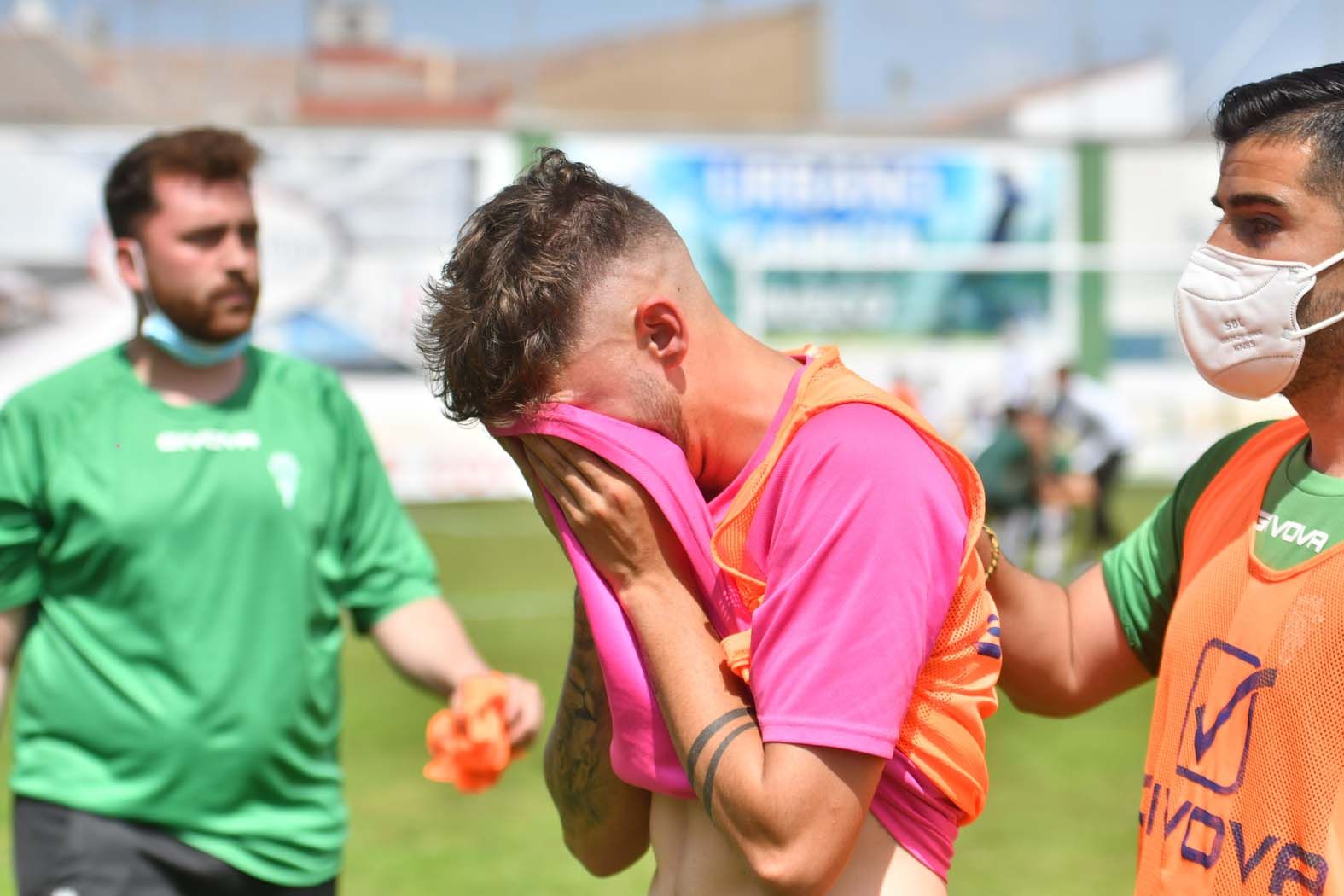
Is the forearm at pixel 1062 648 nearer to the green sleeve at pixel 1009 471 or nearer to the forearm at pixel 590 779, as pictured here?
the forearm at pixel 590 779

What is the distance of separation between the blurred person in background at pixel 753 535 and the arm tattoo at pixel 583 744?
284 millimetres

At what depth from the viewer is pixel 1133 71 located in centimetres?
2694

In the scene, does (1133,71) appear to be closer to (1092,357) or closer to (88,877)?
(1092,357)

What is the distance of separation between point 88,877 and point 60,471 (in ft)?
2.98

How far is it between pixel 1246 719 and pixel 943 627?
20.6 inches

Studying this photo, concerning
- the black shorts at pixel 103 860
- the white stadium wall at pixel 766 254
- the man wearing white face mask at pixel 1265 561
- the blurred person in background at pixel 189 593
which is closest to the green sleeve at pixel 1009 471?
the white stadium wall at pixel 766 254

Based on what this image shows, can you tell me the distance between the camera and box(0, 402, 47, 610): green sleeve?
3387mm

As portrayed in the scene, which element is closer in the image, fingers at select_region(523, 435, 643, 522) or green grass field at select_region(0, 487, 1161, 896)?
fingers at select_region(523, 435, 643, 522)

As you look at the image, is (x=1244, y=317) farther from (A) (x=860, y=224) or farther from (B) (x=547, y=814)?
(A) (x=860, y=224)

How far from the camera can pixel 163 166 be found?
384cm

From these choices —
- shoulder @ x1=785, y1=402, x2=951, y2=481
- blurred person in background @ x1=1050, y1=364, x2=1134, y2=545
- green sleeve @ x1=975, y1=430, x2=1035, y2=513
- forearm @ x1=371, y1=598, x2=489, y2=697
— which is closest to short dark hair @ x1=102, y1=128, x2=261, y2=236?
forearm @ x1=371, y1=598, x2=489, y2=697

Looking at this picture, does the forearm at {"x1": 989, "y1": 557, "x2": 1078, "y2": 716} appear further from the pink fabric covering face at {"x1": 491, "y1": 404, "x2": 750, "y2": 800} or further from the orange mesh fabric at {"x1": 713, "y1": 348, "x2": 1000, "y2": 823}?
the pink fabric covering face at {"x1": 491, "y1": 404, "x2": 750, "y2": 800}

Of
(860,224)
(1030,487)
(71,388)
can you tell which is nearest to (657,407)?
(71,388)

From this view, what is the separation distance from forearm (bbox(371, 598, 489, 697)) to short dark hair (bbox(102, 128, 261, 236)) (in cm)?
121
